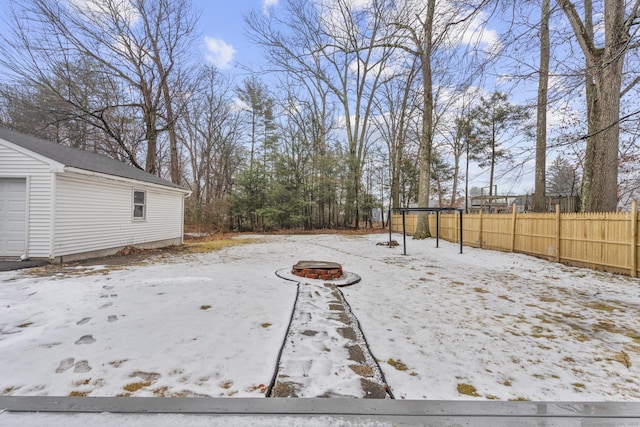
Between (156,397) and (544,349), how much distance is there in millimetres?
3098

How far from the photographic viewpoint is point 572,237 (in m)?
6.40

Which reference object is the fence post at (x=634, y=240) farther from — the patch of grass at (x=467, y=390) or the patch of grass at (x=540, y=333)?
the patch of grass at (x=467, y=390)

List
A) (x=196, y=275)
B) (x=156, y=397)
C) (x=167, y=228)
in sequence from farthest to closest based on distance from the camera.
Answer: (x=167, y=228) → (x=196, y=275) → (x=156, y=397)

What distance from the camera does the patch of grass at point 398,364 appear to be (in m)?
2.05

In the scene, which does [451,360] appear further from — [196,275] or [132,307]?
[196,275]

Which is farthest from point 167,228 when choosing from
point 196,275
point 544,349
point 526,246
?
point 526,246

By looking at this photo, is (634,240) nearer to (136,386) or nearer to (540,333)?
(540,333)

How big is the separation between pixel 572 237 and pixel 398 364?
691cm

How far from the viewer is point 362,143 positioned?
19.8 m

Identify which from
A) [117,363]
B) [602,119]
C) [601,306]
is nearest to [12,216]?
[117,363]

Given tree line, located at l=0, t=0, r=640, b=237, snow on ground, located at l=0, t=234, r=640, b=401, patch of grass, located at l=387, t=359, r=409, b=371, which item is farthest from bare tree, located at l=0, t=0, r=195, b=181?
patch of grass, located at l=387, t=359, r=409, b=371

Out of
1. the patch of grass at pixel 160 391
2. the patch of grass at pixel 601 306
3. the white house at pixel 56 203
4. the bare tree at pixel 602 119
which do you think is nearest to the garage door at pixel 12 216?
the white house at pixel 56 203

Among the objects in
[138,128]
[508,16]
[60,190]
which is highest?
[138,128]

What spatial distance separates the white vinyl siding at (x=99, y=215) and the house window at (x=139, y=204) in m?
0.09
